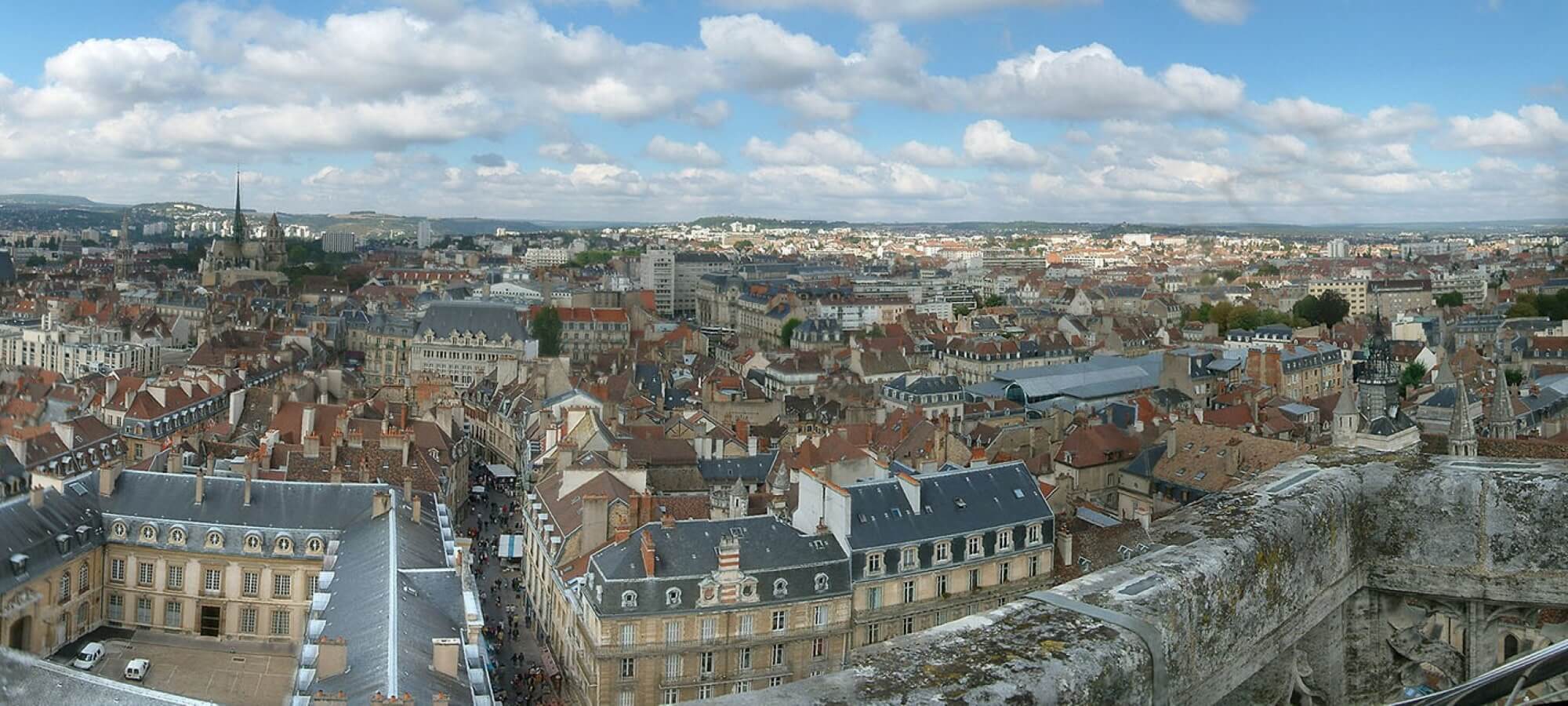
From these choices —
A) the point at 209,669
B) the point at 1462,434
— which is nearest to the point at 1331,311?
the point at 1462,434

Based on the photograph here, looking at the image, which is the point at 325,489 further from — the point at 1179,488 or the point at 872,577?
the point at 1179,488

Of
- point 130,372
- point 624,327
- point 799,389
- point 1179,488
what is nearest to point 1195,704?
point 1179,488

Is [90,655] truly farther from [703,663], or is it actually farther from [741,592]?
[741,592]

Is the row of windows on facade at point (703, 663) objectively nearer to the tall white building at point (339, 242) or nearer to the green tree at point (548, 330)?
the green tree at point (548, 330)

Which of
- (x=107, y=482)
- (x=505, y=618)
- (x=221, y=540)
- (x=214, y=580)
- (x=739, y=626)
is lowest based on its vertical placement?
(x=505, y=618)

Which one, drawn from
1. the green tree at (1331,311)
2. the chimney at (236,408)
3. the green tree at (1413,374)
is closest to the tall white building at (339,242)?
the green tree at (1331,311)
